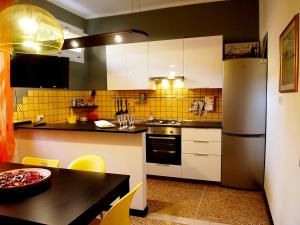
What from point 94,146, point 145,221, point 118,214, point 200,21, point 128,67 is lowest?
point 145,221

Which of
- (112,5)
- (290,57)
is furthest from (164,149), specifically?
(112,5)

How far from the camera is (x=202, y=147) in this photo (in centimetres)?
350

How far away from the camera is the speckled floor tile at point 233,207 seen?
2.54 m

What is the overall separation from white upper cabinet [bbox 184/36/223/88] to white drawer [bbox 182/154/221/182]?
1095 mm

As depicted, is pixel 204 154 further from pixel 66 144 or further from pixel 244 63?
pixel 66 144

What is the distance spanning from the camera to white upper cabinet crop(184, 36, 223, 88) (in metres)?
3.58

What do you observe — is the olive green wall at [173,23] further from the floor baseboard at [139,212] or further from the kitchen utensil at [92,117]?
the floor baseboard at [139,212]

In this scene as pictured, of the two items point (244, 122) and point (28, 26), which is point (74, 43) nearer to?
point (28, 26)

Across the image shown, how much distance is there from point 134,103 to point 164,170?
1407 millimetres

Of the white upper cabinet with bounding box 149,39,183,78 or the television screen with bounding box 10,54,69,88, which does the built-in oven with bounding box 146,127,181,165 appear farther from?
the television screen with bounding box 10,54,69,88

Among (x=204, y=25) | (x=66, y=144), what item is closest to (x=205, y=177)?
(x=66, y=144)

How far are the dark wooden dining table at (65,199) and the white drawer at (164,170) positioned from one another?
6.50ft

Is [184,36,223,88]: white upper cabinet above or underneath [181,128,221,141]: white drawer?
above

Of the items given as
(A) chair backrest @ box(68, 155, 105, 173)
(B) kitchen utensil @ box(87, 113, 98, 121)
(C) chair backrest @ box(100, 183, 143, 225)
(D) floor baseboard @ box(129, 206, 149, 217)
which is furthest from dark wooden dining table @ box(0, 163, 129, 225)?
(B) kitchen utensil @ box(87, 113, 98, 121)
